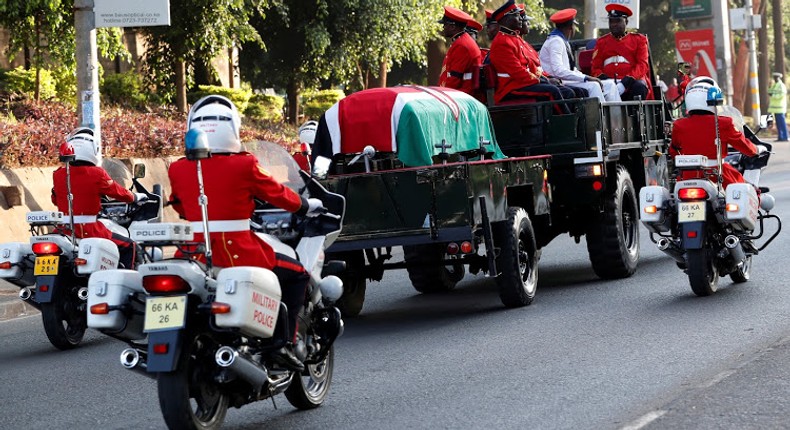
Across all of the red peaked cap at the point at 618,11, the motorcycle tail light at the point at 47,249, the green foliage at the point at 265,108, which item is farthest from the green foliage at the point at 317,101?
the motorcycle tail light at the point at 47,249

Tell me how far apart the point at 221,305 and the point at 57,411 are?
2.23 metres

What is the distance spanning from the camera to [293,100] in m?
29.7

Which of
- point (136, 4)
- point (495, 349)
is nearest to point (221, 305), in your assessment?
point (495, 349)

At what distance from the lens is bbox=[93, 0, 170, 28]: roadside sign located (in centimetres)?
1600

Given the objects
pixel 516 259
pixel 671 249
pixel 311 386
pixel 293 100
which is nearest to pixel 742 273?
pixel 671 249

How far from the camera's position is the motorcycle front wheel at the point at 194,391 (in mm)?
6555

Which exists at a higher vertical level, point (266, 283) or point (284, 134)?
point (284, 134)

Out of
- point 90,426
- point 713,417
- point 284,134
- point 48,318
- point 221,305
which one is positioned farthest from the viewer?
point 284,134

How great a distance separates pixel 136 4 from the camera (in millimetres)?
16031

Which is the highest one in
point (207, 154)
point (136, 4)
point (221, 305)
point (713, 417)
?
point (136, 4)

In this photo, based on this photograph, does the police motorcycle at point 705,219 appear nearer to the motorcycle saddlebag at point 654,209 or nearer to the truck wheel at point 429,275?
the motorcycle saddlebag at point 654,209

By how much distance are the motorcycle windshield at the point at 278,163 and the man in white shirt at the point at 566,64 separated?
6.35m

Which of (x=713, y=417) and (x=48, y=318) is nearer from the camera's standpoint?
(x=713, y=417)

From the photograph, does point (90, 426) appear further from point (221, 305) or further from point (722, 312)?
point (722, 312)
